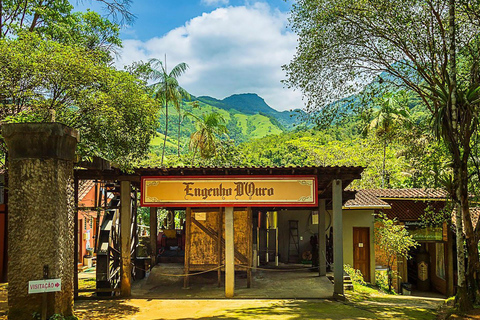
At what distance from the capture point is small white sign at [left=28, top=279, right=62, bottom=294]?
6.16m

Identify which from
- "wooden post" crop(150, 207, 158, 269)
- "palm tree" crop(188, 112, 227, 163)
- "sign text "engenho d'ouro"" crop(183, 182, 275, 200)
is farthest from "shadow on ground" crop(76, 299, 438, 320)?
"palm tree" crop(188, 112, 227, 163)

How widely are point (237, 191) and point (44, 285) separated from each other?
19.0 ft

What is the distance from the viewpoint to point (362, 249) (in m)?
19.5

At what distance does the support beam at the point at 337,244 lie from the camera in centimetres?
1106

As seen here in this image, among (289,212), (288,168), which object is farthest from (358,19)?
(289,212)

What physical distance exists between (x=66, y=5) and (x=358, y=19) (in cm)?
1329

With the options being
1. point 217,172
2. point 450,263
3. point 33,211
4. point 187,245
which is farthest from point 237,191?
point 450,263

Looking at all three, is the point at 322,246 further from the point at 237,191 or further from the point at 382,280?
the point at 382,280

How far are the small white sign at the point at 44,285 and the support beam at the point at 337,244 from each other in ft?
22.8

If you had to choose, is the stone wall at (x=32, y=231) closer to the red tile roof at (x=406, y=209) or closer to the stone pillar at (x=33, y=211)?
the stone pillar at (x=33, y=211)

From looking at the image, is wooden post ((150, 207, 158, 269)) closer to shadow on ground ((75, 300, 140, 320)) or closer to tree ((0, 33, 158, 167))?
shadow on ground ((75, 300, 140, 320))

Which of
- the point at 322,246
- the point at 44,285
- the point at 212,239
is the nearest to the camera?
the point at 44,285

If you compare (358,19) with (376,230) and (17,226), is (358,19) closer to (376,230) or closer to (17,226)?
(17,226)

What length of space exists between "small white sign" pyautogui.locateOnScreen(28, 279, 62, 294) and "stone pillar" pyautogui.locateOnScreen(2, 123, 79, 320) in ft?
0.57
